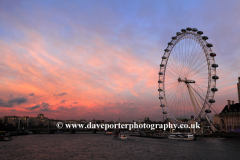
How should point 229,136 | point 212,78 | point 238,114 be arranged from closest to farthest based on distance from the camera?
1. point 212,78
2. point 229,136
3. point 238,114

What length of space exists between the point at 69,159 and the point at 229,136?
291 ft

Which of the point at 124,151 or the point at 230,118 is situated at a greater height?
the point at 230,118

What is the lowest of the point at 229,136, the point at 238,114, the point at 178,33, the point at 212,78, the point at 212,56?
the point at 229,136

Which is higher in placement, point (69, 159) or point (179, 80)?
point (179, 80)

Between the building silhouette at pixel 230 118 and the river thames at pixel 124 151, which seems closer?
the river thames at pixel 124 151

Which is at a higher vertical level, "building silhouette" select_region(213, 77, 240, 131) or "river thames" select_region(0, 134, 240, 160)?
"building silhouette" select_region(213, 77, 240, 131)

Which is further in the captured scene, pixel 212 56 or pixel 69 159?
pixel 212 56

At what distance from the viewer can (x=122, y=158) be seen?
50531mm

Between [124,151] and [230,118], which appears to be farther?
[230,118]

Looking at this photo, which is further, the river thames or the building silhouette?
the building silhouette

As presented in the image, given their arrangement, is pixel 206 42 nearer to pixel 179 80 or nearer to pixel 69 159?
pixel 179 80

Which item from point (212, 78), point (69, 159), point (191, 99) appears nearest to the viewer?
point (69, 159)

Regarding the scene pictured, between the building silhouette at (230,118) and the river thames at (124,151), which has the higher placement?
the building silhouette at (230,118)

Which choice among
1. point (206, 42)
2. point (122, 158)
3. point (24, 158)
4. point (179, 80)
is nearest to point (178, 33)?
point (206, 42)
